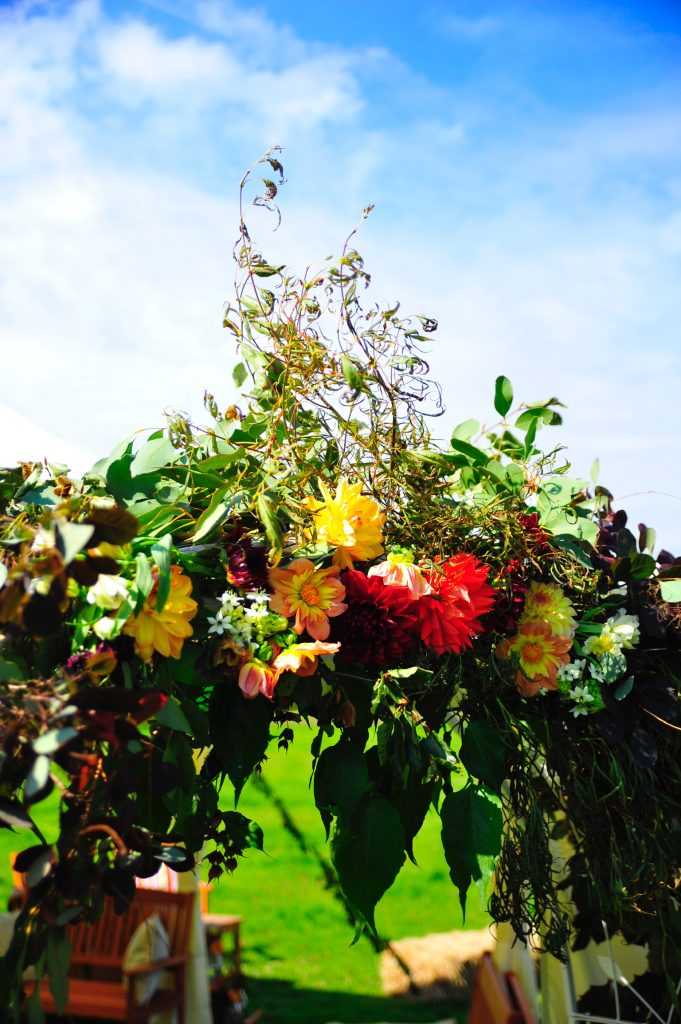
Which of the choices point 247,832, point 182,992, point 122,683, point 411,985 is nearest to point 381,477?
point 122,683

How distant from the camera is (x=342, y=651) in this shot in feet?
3.22

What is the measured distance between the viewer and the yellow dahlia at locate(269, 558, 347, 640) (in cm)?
93

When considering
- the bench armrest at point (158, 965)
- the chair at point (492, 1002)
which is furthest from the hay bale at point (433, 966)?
the bench armrest at point (158, 965)

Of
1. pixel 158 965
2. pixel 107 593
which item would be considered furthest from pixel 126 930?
pixel 107 593

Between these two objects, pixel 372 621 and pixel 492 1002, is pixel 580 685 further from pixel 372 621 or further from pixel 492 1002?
pixel 492 1002

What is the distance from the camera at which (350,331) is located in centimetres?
102

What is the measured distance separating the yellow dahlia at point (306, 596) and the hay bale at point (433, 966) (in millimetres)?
4222

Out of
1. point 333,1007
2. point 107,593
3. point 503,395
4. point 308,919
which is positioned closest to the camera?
point 107,593

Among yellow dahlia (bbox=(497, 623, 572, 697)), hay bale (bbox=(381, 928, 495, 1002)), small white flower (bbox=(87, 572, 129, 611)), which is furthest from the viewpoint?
hay bale (bbox=(381, 928, 495, 1002))

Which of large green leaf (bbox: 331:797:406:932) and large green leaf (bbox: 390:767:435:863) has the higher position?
large green leaf (bbox: 390:767:435:863)

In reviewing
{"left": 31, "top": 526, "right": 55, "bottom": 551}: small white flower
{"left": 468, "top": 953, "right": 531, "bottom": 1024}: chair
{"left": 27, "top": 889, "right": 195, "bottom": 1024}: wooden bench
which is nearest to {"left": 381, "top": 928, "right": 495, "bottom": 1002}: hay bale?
{"left": 468, "top": 953, "right": 531, "bottom": 1024}: chair

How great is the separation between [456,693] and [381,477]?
0.96ft

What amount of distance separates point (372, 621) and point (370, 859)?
0.26m

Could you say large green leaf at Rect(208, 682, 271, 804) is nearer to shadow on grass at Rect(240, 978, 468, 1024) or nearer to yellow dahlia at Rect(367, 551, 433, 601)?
yellow dahlia at Rect(367, 551, 433, 601)
